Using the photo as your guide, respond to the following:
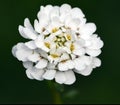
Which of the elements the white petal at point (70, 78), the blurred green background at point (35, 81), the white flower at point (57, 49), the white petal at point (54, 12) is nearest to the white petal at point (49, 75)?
the white flower at point (57, 49)

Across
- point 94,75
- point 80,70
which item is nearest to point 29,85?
point 94,75

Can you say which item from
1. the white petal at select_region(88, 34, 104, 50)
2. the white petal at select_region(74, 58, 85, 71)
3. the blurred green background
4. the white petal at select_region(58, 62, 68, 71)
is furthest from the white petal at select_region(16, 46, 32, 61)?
the blurred green background

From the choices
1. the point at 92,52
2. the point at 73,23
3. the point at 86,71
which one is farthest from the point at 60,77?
the point at 73,23

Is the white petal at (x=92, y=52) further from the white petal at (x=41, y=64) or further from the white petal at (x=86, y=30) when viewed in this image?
the white petal at (x=41, y=64)

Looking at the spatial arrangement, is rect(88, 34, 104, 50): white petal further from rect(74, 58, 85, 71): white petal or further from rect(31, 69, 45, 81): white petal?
rect(31, 69, 45, 81): white petal

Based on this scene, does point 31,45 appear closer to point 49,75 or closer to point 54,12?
point 49,75

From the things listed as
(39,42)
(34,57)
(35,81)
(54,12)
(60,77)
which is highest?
(54,12)
